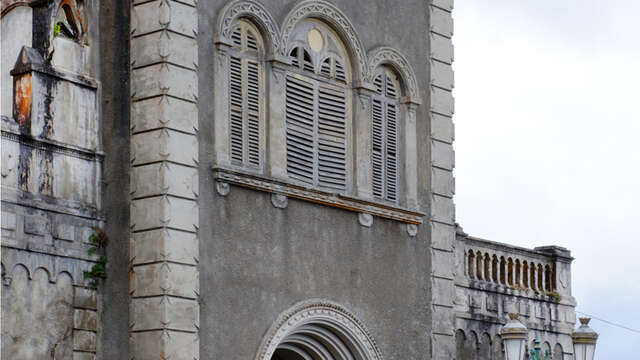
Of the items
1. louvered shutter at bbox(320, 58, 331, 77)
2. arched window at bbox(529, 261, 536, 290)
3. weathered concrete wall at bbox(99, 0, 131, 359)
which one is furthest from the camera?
arched window at bbox(529, 261, 536, 290)

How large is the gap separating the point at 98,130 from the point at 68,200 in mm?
1087

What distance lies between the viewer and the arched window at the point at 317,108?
67.1ft

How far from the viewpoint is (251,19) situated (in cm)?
1984

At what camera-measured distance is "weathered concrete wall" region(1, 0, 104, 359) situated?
680 inches

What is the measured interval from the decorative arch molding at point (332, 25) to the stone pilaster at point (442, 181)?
1.89 metres

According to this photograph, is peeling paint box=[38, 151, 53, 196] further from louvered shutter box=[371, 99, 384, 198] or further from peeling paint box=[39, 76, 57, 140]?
louvered shutter box=[371, 99, 384, 198]

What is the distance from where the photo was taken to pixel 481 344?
23938 mm

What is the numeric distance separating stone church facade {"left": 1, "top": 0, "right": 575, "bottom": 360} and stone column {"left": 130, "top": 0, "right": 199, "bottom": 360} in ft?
0.08

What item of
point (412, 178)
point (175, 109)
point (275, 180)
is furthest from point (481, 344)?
point (175, 109)

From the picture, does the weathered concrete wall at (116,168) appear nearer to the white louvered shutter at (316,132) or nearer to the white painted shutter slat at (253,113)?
the white painted shutter slat at (253,113)

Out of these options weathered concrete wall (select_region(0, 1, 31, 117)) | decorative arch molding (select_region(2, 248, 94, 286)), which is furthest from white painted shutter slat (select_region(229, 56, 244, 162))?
weathered concrete wall (select_region(0, 1, 31, 117))

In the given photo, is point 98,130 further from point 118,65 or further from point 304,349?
point 304,349

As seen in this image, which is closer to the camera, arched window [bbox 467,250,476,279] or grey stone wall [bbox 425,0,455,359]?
grey stone wall [bbox 425,0,455,359]

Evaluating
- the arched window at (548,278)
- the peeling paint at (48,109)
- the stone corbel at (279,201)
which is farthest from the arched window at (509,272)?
the peeling paint at (48,109)
